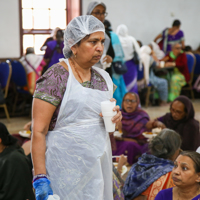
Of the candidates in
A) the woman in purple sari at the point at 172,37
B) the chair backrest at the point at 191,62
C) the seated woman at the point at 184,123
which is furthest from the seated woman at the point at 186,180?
the woman in purple sari at the point at 172,37

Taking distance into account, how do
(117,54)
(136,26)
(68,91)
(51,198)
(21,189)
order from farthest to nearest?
(136,26) → (117,54) → (21,189) → (68,91) → (51,198)

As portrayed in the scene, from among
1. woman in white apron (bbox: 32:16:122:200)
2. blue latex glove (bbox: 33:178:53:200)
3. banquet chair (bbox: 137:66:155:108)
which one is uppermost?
woman in white apron (bbox: 32:16:122:200)

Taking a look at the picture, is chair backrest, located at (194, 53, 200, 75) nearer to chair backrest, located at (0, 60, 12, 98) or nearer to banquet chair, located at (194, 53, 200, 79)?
banquet chair, located at (194, 53, 200, 79)

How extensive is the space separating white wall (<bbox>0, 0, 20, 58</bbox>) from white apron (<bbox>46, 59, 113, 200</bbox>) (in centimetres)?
596

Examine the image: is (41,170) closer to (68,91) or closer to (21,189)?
(68,91)

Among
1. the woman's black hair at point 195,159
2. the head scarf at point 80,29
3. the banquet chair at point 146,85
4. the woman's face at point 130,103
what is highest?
the head scarf at point 80,29

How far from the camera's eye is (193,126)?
12.9ft

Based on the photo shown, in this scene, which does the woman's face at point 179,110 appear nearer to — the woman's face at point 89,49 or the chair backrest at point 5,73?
the woman's face at point 89,49

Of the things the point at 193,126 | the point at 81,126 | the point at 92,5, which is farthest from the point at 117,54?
the point at 81,126

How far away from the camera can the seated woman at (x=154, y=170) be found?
2.56 metres

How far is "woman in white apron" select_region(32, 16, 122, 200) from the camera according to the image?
5.35 ft

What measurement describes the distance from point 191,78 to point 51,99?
6994mm

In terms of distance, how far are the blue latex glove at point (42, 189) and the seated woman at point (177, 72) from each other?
6.56 metres

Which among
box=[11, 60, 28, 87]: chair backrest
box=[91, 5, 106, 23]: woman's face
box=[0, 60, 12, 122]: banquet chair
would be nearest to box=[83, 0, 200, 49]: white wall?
box=[11, 60, 28, 87]: chair backrest
